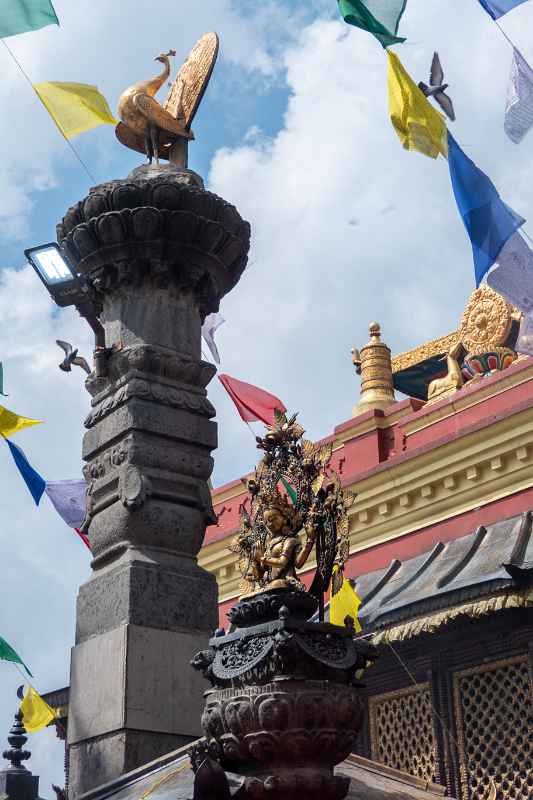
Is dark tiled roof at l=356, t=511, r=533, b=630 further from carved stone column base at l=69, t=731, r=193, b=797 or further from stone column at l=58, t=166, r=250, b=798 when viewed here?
carved stone column base at l=69, t=731, r=193, b=797

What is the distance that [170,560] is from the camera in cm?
777

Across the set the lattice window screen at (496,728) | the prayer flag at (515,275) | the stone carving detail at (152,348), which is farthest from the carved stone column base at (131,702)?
the lattice window screen at (496,728)

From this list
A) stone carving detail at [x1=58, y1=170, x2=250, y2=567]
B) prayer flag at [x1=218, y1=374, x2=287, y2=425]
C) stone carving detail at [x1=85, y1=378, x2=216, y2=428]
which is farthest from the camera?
prayer flag at [x1=218, y1=374, x2=287, y2=425]

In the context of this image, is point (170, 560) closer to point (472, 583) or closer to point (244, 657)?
point (244, 657)

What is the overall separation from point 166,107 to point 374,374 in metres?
7.01

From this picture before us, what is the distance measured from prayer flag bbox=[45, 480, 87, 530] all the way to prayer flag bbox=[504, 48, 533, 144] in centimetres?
609

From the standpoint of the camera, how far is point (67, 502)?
480 inches

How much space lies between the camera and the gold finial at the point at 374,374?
15508 millimetres

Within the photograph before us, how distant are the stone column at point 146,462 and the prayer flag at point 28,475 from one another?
3.04 m

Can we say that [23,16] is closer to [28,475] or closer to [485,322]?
[28,475]

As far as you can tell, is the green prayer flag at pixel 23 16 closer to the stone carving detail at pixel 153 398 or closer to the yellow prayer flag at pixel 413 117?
the yellow prayer flag at pixel 413 117

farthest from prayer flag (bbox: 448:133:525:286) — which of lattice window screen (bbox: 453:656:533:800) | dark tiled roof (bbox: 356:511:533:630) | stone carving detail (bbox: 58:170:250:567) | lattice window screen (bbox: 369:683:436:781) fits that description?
lattice window screen (bbox: 369:683:436:781)

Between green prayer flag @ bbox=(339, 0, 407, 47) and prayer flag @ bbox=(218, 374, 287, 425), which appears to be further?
prayer flag @ bbox=(218, 374, 287, 425)

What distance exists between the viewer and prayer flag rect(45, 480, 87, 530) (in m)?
12.1
